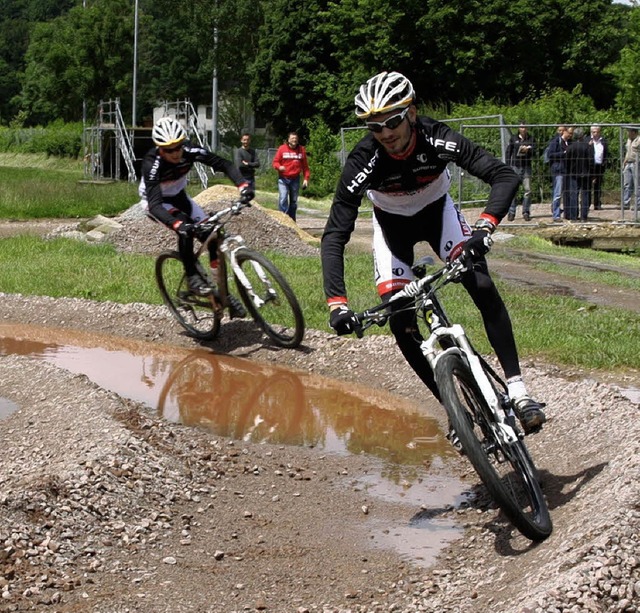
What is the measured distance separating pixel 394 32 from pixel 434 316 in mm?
43499

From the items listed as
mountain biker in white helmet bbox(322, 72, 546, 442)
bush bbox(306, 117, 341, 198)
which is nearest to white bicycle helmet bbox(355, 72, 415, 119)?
mountain biker in white helmet bbox(322, 72, 546, 442)

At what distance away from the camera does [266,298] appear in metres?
10.5

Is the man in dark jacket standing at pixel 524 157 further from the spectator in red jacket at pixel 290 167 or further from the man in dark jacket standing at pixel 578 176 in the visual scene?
the spectator in red jacket at pixel 290 167

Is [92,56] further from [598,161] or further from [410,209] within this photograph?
[410,209]

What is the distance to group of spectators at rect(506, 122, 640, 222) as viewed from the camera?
22.1m

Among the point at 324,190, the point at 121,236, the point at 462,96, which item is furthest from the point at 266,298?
the point at 462,96

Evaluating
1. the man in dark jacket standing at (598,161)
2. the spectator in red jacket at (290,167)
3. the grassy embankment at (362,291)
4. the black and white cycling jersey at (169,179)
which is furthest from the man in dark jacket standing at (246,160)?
the black and white cycling jersey at (169,179)

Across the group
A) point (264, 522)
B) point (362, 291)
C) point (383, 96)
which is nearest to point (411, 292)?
point (383, 96)

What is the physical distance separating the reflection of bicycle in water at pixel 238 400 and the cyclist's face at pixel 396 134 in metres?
2.54

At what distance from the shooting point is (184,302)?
1160 centimetres

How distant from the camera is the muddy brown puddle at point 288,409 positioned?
6.59 meters

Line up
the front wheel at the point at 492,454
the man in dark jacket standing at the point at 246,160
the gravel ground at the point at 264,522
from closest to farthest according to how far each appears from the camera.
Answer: the gravel ground at the point at 264,522 → the front wheel at the point at 492,454 → the man in dark jacket standing at the point at 246,160

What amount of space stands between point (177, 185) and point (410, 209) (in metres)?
5.39

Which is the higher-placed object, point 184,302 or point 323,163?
point 323,163
